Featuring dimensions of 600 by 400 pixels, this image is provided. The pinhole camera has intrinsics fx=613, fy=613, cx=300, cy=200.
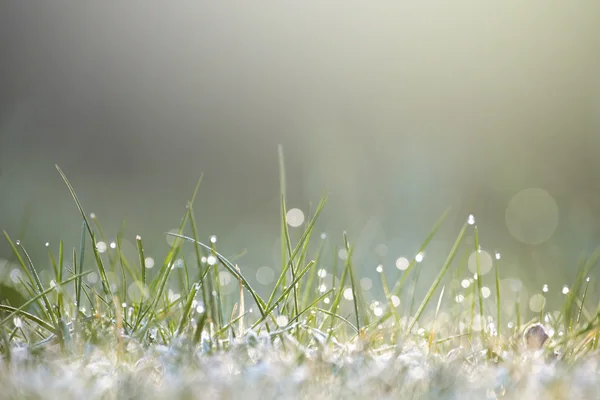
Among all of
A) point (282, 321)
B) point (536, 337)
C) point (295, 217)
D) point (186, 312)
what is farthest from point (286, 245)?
point (295, 217)

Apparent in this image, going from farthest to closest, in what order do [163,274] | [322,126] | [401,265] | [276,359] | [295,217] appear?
[322,126], [295,217], [401,265], [163,274], [276,359]

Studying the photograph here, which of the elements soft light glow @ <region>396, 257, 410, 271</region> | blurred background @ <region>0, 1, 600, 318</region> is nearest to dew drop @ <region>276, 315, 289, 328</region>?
soft light glow @ <region>396, 257, 410, 271</region>

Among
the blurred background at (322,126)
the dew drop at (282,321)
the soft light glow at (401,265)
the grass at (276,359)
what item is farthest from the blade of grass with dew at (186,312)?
the blurred background at (322,126)

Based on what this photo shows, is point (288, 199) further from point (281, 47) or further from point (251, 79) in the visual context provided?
point (281, 47)

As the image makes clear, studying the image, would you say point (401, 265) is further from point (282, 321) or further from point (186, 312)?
point (186, 312)

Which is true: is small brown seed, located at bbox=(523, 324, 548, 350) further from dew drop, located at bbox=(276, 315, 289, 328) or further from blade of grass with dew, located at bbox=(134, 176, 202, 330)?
blade of grass with dew, located at bbox=(134, 176, 202, 330)

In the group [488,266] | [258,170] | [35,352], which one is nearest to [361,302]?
[35,352]

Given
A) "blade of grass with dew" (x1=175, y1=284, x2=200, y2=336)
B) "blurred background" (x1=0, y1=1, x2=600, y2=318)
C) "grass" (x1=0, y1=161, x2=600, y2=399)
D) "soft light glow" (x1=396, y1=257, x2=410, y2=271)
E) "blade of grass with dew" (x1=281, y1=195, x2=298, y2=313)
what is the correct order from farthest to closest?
"blurred background" (x1=0, y1=1, x2=600, y2=318) → "soft light glow" (x1=396, y1=257, x2=410, y2=271) → "blade of grass with dew" (x1=281, y1=195, x2=298, y2=313) → "blade of grass with dew" (x1=175, y1=284, x2=200, y2=336) → "grass" (x1=0, y1=161, x2=600, y2=399)

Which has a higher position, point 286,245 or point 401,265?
point 286,245

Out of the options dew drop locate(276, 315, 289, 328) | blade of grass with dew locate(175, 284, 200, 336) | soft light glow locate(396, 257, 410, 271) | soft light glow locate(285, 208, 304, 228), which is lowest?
soft light glow locate(285, 208, 304, 228)

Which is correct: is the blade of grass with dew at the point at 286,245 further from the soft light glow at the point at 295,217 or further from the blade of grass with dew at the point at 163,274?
the soft light glow at the point at 295,217
